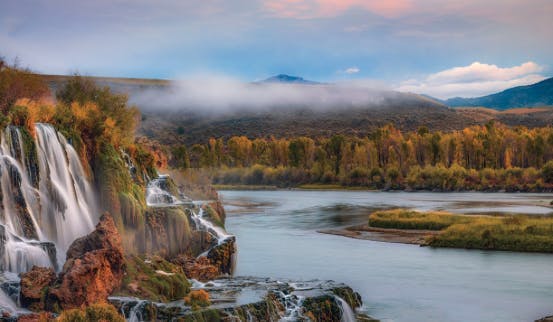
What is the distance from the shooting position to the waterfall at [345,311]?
26936 millimetres

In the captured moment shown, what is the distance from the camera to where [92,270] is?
874 inches

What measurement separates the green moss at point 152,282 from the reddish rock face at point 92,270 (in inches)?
23.7

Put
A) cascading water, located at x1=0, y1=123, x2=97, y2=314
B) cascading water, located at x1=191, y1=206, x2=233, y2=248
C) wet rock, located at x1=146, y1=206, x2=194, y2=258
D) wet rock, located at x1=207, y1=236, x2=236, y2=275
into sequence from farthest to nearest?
1. cascading water, located at x1=191, y1=206, x2=233, y2=248
2. wet rock, located at x1=207, y1=236, x2=236, y2=275
3. wet rock, located at x1=146, y1=206, x2=194, y2=258
4. cascading water, located at x1=0, y1=123, x2=97, y2=314

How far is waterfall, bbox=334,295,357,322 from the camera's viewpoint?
1060 inches

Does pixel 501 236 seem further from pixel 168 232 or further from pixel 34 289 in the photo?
pixel 34 289

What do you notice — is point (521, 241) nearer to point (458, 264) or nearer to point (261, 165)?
point (458, 264)

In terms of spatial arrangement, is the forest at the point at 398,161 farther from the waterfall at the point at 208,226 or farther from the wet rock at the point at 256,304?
the wet rock at the point at 256,304

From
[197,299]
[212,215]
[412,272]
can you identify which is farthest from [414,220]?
[197,299]

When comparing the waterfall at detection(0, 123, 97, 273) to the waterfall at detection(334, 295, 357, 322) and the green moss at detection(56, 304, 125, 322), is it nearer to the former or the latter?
the green moss at detection(56, 304, 125, 322)

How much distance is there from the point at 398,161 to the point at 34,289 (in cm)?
14025

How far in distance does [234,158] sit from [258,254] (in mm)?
137671

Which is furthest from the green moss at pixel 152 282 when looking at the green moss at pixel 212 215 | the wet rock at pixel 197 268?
the green moss at pixel 212 215

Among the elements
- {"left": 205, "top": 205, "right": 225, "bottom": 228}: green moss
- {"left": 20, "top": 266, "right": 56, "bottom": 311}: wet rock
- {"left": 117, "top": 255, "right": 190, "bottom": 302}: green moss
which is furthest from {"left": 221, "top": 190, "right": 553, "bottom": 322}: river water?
{"left": 20, "top": 266, "right": 56, "bottom": 311}: wet rock

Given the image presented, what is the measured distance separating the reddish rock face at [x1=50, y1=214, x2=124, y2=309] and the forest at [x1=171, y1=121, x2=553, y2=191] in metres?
115
